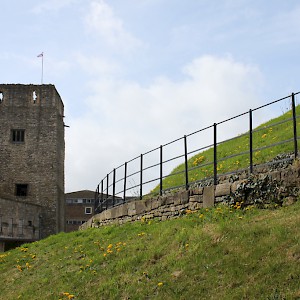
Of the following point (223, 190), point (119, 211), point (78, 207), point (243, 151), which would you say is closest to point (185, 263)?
point (223, 190)

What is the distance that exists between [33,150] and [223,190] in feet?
91.4

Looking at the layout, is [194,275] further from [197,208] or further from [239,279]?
[197,208]

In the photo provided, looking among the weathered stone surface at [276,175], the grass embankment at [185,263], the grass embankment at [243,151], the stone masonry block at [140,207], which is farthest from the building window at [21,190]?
the weathered stone surface at [276,175]

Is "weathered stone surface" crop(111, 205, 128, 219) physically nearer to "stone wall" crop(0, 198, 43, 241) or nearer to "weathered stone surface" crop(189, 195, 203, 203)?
"weathered stone surface" crop(189, 195, 203, 203)

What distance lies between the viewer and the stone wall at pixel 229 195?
10.4 meters

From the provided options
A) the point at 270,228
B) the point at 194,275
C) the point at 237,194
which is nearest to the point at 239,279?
the point at 194,275

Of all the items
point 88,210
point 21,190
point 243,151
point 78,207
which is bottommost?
point 243,151

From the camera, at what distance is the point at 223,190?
11820 millimetres

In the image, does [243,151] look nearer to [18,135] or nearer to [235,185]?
[235,185]

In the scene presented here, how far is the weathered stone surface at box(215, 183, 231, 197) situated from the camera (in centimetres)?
1171

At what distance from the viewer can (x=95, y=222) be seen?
758 inches

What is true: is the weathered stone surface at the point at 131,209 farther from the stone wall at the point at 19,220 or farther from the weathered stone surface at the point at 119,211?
the stone wall at the point at 19,220

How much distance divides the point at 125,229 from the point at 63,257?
5.85 feet

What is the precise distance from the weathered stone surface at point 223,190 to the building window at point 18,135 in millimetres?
28006
